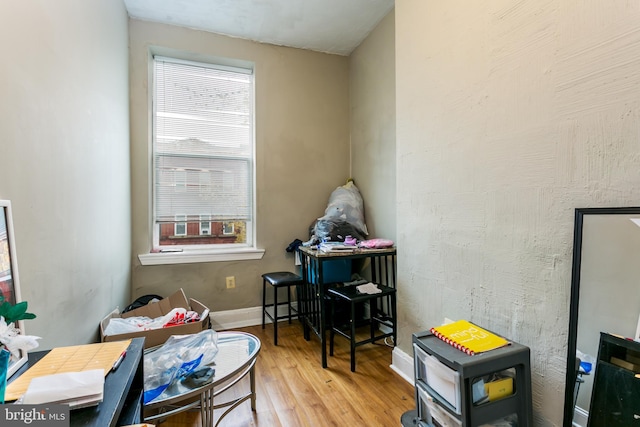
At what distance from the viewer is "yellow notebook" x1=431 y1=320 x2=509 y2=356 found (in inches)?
49.0

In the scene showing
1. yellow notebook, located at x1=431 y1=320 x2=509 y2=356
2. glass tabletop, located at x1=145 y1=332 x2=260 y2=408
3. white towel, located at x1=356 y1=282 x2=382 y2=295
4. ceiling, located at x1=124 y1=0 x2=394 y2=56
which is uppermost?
ceiling, located at x1=124 y1=0 x2=394 y2=56

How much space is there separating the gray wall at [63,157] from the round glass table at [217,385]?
Result: 0.55 metres

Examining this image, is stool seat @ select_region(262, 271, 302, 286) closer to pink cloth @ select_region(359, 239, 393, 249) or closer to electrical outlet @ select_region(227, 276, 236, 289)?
electrical outlet @ select_region(227, 276, 236, 289)

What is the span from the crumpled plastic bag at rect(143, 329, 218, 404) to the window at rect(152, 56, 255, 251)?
152 cm

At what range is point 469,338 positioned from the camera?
1.32 metres

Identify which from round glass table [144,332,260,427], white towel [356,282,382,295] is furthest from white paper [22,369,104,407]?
white towel [356,282,382,295]

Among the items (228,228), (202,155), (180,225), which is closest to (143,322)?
(180,225)

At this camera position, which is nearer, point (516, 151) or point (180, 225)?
point (516, 151)

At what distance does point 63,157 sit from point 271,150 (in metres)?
1.86

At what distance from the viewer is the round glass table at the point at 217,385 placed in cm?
119

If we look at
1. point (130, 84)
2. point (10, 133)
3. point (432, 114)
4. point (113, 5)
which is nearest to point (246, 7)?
point (113, 5)

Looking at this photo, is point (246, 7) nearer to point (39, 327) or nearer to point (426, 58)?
point (426, 58)

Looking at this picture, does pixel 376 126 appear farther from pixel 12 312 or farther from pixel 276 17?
pixel 12 312

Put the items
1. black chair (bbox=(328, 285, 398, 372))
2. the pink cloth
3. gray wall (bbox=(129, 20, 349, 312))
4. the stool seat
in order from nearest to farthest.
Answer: black chair (bbox=(328, 285, 398, 372)) < the pink cloth < the stool seat < gray wall (bbox=(129, 20, 349, 312))
